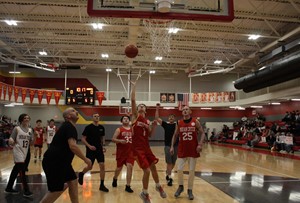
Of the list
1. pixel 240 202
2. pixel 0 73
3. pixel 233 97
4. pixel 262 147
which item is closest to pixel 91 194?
pixel 240 202

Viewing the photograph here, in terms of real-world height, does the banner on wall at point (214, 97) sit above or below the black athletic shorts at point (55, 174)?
above

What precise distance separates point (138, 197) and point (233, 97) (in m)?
21.1

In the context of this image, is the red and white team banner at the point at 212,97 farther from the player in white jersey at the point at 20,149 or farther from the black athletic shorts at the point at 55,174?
the black athletic shorts at the point at 55,174

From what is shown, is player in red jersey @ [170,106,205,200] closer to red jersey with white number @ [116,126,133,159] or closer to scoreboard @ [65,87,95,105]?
red jersey with white number @ [116,126,133,159]

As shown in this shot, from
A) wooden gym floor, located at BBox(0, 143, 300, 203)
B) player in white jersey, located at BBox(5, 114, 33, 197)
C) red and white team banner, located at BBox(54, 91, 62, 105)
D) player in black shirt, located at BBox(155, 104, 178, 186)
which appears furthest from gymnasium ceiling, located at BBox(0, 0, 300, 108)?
player in white jersey, located at BBox(5, 114, 33, 197)

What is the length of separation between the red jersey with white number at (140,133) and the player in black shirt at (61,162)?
5.33 feet

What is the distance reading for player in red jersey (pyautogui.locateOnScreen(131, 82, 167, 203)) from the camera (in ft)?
17.0

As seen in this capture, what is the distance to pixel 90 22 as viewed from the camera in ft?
51.7

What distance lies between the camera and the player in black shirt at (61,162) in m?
3.78

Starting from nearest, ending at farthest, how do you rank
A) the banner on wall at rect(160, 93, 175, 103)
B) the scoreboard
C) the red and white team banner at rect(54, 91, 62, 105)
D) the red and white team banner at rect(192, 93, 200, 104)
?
1. the scoreboard
2. the red and white team banner at rect(54, 91, 62, 105)
3. the banner on wall at rect(160, 93, 175, 103)
4. the red and white team banner at rect(192, 93, 200, 104)

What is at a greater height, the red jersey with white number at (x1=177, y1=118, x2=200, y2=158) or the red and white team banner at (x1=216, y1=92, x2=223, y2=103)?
the red and white team banner at (x1=216, y1=92, x2=223, y2=103)

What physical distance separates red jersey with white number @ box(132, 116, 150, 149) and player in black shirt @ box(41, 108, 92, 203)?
162 centimetres

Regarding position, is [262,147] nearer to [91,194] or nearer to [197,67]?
[197,67]

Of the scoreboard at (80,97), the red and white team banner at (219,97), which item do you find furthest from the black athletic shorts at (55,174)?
the red and white team banner at (219,97)
